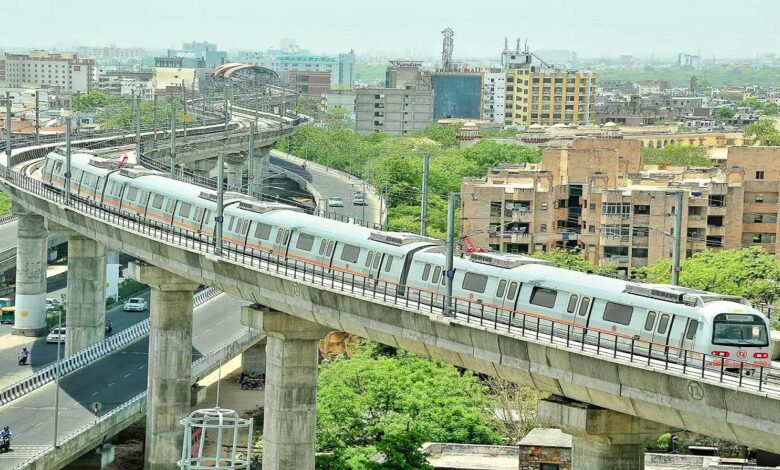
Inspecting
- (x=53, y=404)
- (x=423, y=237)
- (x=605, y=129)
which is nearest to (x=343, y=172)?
(x=605, y=129)

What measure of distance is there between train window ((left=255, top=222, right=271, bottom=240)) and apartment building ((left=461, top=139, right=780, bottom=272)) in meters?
37.4

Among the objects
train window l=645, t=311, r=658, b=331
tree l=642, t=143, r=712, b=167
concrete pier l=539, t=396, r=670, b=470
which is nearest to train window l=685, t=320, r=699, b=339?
train window l=645, t=311, r=658, b=331

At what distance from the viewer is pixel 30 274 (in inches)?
3957

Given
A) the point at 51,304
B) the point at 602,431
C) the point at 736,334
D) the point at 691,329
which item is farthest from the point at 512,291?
the point at 51,304

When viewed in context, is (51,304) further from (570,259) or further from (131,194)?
(570,259)

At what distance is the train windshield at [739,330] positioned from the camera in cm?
4644

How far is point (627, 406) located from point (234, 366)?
53.0m

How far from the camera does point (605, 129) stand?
194875 mm

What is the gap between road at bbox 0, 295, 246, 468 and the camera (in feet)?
225

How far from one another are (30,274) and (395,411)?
37.3 meters

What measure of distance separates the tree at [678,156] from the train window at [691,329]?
106 m

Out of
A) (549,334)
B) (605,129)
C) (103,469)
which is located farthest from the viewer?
(605,129)

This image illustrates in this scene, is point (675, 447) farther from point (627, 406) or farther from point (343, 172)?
point (343, 172)

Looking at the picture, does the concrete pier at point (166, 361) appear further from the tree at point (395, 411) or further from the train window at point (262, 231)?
the train window at point (262, 231)
